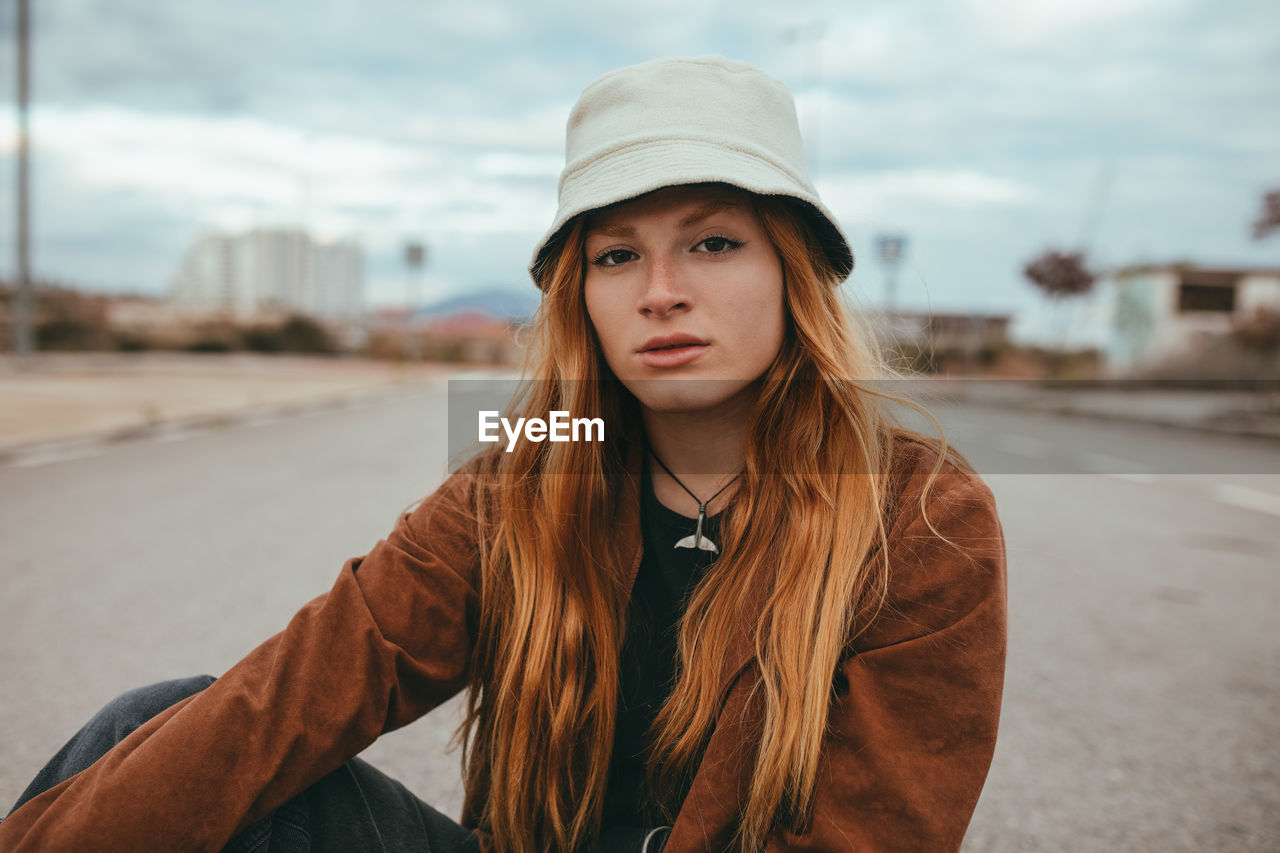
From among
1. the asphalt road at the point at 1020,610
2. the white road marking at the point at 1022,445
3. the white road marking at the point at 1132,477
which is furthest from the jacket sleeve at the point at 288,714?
the white road marking at the point at 1022,445

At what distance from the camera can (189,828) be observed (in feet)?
4.71

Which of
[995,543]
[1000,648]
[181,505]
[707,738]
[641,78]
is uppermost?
[641,78]

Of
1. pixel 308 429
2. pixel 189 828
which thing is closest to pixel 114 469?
pixel 308 429

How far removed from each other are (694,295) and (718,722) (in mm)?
682

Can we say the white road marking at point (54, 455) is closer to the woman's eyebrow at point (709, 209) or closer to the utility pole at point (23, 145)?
the utility pole at point (23, 145)

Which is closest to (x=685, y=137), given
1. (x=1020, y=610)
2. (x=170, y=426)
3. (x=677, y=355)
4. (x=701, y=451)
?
(x=677, y=355)

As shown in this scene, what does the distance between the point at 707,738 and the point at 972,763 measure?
42cm

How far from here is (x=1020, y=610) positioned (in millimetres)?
5012

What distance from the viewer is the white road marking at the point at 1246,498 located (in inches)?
334

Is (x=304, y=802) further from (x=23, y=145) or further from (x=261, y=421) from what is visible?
(x=23, y=145)

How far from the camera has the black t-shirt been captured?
1743 millimetres

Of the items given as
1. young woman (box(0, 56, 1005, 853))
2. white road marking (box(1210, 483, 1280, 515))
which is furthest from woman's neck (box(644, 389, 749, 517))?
white road marking (box(1210, 483, 1280, 515))

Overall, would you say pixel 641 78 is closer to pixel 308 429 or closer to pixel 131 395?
pixel 308 429
